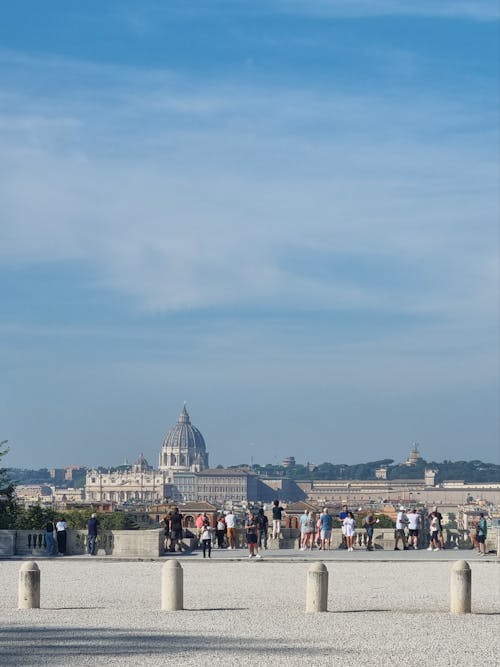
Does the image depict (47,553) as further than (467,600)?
Yes

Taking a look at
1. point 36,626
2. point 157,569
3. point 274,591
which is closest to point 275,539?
point 157,569

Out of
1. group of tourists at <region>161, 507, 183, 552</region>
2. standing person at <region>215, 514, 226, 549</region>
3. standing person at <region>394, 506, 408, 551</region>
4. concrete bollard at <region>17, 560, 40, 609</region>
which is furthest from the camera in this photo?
standing person at <region>215, 514, 226, 549</region>

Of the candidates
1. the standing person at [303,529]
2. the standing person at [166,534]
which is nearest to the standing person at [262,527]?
the standing person at [303,529]

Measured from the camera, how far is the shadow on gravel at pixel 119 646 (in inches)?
689

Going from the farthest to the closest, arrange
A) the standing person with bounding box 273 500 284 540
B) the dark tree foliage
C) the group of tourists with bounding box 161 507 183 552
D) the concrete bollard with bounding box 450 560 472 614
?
the dark tree foliage
the standing person with bounding box 273 500 284 540
the group of tourists with bounding box 161 507 183 552
the concrete bollard with bounding box 450 560 472 614

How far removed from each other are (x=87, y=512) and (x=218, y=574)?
112974mm

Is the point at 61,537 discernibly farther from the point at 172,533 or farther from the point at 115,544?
the point at 172,533

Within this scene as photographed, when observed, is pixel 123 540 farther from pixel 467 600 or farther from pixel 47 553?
pixel 467 600

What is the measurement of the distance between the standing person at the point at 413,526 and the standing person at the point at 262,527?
12.9 feet

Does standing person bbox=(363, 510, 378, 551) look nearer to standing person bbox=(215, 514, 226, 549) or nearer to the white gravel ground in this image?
standing person bbox=(215, 514, 226, 549)

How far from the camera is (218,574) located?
105 feet

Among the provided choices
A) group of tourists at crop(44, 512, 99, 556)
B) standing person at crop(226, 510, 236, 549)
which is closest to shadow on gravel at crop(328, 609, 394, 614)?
group of tourists at crop(44, 512, 99, 556)

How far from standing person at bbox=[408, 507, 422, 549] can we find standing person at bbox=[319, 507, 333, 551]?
2.22m

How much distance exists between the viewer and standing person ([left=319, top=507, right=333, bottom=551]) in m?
40.2
